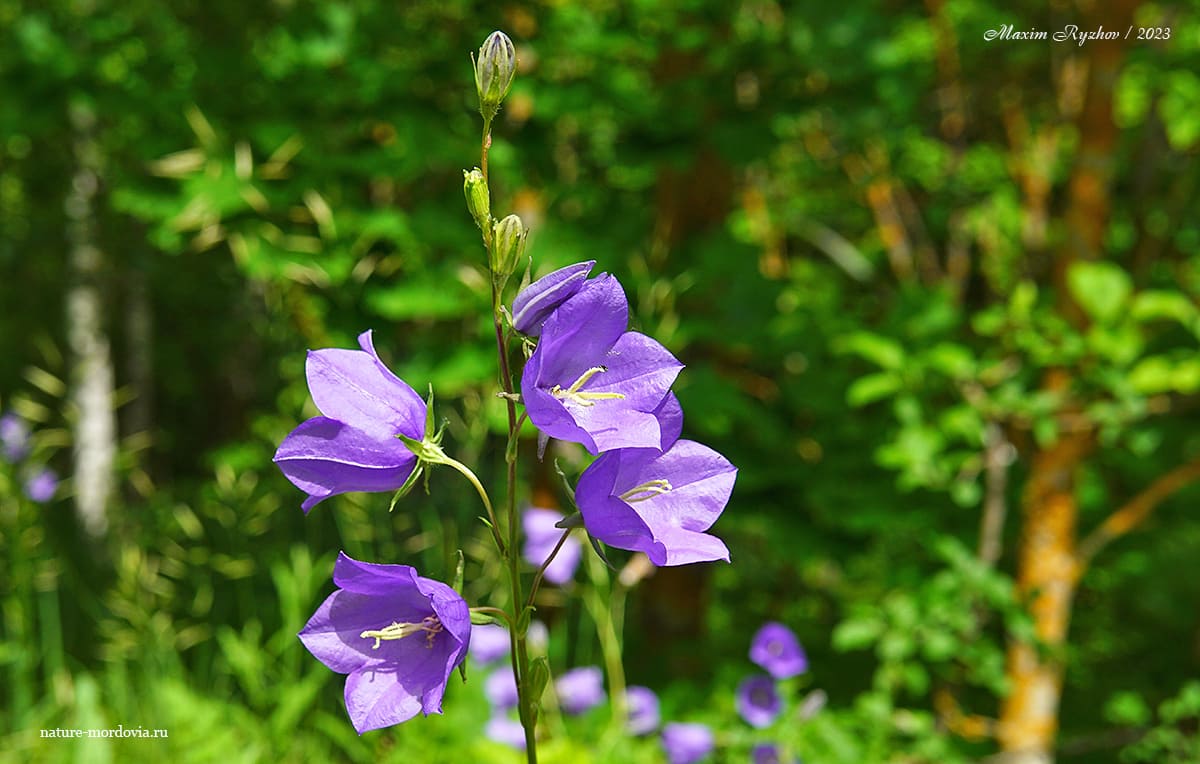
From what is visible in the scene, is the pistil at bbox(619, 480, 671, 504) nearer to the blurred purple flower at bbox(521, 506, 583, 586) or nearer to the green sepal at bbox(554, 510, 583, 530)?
the green sepal at bbox(554, 510, 583, 530)

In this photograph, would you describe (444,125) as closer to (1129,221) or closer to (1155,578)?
(1129,221)

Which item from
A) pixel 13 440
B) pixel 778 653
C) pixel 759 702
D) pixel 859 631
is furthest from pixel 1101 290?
pixel 13 440

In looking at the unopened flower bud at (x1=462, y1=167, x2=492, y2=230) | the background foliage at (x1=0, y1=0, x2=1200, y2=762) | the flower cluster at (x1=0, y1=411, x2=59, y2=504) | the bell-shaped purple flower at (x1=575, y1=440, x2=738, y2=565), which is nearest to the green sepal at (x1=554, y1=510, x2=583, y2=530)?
the bell-shaped purple flower at (x1=575, y1=440, x2=738, y2=565)

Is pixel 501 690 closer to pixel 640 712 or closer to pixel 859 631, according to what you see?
pixel 640 712

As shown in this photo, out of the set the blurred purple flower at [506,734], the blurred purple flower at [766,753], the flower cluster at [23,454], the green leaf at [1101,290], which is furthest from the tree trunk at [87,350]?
the green leaf at [1101,290]

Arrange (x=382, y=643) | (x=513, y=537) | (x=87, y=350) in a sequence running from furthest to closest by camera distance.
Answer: (x=87, y=350) < (x=382, y=643) < (x=513, y=537)
